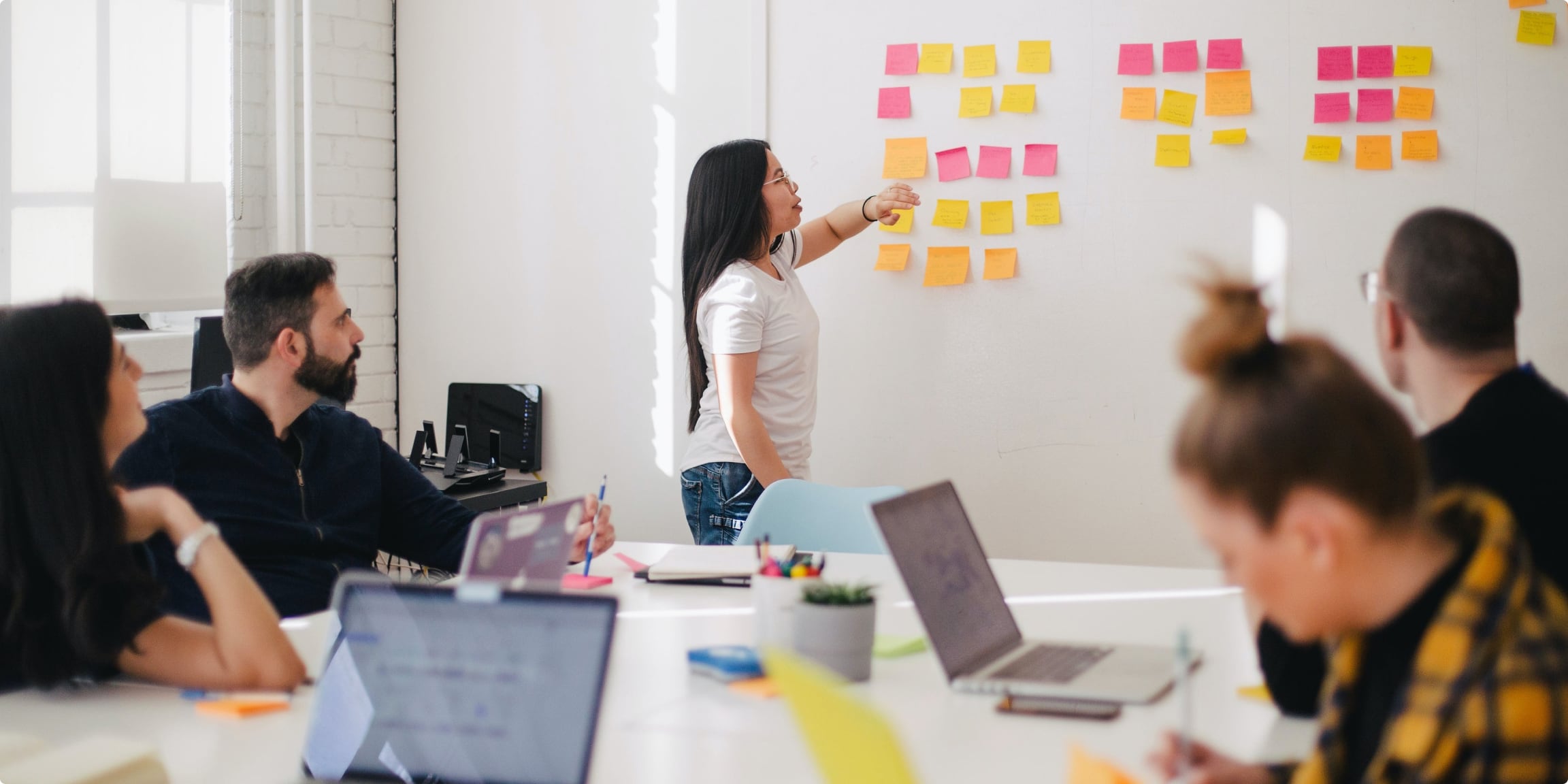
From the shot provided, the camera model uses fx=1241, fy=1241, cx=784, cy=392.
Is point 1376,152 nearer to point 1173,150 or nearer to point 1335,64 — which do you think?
point 1335,64

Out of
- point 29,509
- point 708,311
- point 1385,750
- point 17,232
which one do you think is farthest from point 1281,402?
point 17,232

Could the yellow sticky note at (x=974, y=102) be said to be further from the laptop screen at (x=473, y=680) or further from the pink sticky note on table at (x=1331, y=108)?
the laptop screen at (x=473, y=680)

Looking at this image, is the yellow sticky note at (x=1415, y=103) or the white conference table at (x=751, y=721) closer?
the white conference table at (x=751, y=721)

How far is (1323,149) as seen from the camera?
314 centimetres

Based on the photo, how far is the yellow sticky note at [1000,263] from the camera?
3.39m

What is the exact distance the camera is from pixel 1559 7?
2982 millimetres

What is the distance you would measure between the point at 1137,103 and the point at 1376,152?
60cm

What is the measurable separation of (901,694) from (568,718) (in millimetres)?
566

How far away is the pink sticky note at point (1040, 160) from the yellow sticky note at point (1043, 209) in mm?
55

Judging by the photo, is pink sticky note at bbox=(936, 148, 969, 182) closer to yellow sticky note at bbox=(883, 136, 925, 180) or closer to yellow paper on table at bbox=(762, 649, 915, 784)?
yellow sticky note at bbox=(883, 136, 925, 180)

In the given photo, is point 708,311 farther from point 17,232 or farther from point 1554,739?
point 1554,739

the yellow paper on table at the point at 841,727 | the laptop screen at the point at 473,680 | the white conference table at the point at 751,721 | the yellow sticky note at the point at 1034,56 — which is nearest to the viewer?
the yellow paper on table at the point at 841,727

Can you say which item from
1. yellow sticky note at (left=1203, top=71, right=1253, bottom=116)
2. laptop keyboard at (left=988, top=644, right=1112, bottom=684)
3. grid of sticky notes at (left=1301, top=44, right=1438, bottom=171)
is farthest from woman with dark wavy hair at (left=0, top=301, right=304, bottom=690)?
grid of sticky notes at (left=1301, top=44, right=1438, bottom=171)

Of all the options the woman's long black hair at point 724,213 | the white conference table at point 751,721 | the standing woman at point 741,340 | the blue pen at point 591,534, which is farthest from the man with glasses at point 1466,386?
the woman's long black hair at point 724,213
